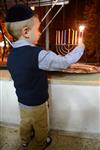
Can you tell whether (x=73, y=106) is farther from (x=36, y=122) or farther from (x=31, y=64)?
(x=31, y=64)

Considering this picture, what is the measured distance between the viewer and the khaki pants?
1414mm

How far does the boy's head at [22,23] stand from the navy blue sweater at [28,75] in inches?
2.5

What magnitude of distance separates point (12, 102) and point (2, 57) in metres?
0.31

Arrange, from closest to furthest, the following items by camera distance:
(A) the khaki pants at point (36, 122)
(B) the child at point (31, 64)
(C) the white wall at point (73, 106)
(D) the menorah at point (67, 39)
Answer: (B) the child at point (31, 64), (A) the khaki pants at point (36, 122), (C) the white wall at point (73, 106), (D) the menorah at point (67, 39)

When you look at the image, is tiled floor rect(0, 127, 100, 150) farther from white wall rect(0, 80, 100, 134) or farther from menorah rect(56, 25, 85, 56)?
menorah rect(56, 25, 85, 56)

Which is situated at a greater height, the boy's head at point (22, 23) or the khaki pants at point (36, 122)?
the boy's head at point (22, 23)

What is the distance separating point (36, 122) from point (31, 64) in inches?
12.8

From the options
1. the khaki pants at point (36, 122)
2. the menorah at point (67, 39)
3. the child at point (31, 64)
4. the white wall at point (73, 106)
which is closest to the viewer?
the child at point (31, 64)

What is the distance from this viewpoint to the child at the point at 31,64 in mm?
1249

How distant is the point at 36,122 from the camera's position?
1.42 meters

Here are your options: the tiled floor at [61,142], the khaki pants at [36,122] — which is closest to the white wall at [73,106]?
the tiled floor at [61,142]

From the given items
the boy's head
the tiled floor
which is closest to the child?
the boy's head

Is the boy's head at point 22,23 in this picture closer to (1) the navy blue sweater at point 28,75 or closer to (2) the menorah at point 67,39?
(1) the navy blue sweater at point 28,75

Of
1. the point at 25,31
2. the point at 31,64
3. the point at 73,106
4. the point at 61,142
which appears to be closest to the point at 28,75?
the point at 31,64
